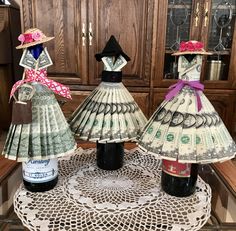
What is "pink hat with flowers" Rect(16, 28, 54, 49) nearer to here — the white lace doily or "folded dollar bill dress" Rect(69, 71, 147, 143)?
"folded dollar bill dress" Rect(69, 71, 147, 143)

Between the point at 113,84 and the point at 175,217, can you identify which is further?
the point at 113,84

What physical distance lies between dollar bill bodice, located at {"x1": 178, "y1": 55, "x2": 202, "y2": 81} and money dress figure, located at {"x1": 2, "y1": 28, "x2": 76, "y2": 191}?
0.25m

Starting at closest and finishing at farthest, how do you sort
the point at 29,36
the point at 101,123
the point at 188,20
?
the point at 29,36, the point at 101,123, the point at 188,20

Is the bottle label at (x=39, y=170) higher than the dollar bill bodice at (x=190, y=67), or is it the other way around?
the dollar bill bodice at (x=190, y=67)

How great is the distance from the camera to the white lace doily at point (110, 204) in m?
0.49

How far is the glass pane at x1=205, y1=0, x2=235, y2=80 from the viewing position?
1.58 metres

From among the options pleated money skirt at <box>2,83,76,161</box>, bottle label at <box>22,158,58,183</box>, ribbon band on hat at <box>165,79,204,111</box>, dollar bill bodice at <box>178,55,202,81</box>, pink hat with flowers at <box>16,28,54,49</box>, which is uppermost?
pink hat with flowers at <box>16,28,54,49</box>

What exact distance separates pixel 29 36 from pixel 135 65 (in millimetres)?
1152

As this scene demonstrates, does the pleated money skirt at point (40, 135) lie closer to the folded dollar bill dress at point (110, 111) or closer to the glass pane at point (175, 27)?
the folded dollar bill dress at point (110, 111)

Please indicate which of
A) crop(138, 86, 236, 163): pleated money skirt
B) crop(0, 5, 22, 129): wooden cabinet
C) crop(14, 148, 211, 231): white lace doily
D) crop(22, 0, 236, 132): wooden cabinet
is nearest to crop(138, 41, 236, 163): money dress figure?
crop(138, 86, 236, 163): pleated money skirt

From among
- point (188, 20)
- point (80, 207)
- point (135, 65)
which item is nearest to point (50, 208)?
point (80, 207)

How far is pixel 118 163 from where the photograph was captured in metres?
0.70

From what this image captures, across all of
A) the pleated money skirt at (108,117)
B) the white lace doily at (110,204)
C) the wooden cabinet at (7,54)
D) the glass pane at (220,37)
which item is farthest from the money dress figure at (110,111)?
the wooden cabinet at (7,54)

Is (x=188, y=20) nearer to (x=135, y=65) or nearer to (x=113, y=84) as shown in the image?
(x=135, y=65)
